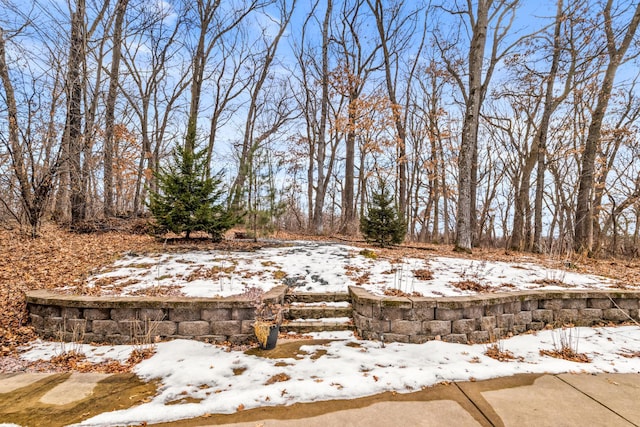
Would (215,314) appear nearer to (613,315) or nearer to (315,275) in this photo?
(315,275)

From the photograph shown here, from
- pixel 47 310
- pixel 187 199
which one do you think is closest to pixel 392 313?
pixel 47 310

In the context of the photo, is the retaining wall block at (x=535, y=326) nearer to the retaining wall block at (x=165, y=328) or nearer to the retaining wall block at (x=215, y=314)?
the retaining wall block at (x=215, y=314)

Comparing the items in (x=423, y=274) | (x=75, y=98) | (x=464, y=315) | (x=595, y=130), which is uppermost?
Result: (x=595, y=130)

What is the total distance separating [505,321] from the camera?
3939 mm

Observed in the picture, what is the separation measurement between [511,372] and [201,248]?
6.06m

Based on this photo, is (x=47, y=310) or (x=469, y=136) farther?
(x=469, y=136)

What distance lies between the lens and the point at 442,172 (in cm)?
1636

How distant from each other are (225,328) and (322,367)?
142cm

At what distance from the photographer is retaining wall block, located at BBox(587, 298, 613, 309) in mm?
4348

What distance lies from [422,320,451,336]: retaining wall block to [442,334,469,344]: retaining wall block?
0.15ft

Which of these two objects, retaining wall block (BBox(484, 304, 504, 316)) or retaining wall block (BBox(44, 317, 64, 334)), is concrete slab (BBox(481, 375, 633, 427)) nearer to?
retaining wall block (BBox(484, 304, 504, 316))

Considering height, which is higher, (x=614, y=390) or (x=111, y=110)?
Result: (x=111, y=110)

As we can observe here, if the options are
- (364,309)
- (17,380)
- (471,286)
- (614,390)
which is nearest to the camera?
(614,390)

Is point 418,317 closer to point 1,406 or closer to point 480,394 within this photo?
point 480,394
